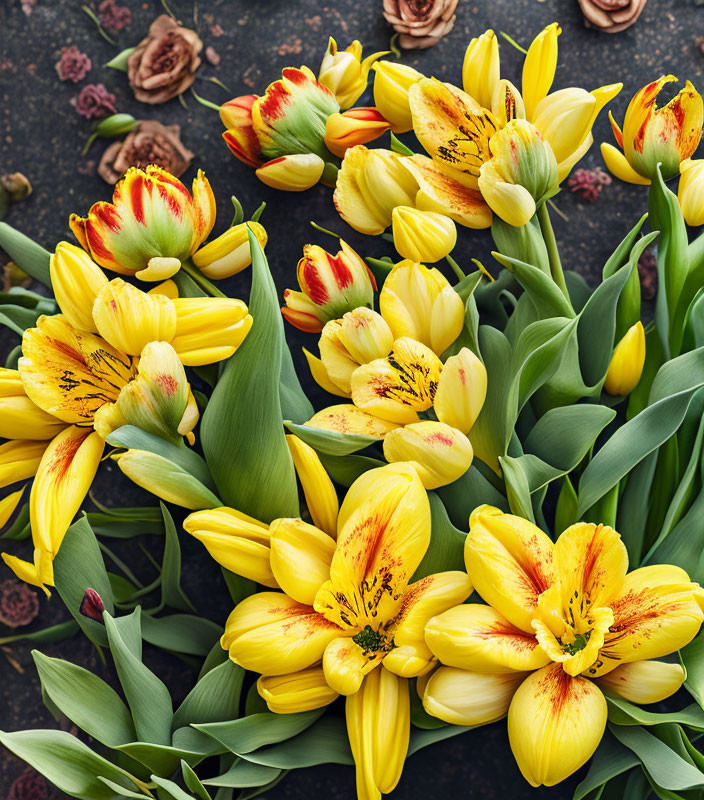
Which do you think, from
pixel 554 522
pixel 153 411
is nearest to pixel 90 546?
pixel 153 411

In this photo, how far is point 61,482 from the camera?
364 millimetres

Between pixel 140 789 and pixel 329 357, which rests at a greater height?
pixel 329 357

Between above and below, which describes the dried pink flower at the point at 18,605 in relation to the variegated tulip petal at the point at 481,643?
below

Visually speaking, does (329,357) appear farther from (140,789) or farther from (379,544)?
(140,789)

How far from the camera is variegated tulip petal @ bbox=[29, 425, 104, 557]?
354 millimetres

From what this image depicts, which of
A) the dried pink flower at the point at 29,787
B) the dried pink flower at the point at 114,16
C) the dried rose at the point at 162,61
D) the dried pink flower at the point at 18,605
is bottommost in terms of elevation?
the dried pink flower at the point at 29,787

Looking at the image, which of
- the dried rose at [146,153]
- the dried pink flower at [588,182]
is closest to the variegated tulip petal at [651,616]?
the dried pink flower at [588,182]

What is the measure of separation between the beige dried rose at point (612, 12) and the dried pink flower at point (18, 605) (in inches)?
18.4

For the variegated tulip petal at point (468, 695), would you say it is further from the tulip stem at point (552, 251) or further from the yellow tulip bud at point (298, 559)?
the tulip stem at point (552, 251)

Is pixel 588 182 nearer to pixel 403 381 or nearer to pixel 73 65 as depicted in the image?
pixel 403 381

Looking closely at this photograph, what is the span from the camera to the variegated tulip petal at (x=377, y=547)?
340 mm

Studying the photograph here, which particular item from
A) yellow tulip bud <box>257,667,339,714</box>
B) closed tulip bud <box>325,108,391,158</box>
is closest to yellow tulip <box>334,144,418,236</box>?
closed tulip bud <box>325,108,391,158</box>

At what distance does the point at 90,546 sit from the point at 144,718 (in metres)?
0.08

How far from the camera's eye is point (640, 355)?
0.40 metres
